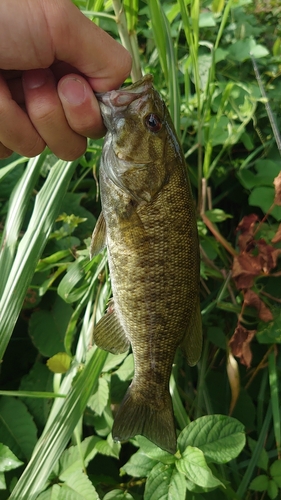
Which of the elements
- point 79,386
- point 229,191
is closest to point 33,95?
point 79,386

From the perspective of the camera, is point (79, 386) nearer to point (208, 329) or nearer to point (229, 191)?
point (208, 329)

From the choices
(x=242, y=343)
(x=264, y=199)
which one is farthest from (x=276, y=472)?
(x=264, y=199)

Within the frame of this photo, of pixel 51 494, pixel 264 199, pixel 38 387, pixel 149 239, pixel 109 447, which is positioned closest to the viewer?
pixel 149 239

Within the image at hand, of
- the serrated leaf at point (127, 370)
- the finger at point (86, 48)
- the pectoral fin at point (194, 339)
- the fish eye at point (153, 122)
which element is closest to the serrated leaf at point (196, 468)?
Answer: the pectoral fin at point (194, 339)

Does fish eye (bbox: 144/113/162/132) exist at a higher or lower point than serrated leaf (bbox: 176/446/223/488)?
higher

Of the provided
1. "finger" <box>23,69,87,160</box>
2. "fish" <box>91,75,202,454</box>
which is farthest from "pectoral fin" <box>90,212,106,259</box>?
"finger" <box>23,69,87,160</box>

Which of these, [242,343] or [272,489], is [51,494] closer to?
[272,489]

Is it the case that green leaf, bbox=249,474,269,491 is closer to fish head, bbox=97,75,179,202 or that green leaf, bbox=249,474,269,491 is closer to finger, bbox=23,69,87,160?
fish head, bbox=97,75,179,202
